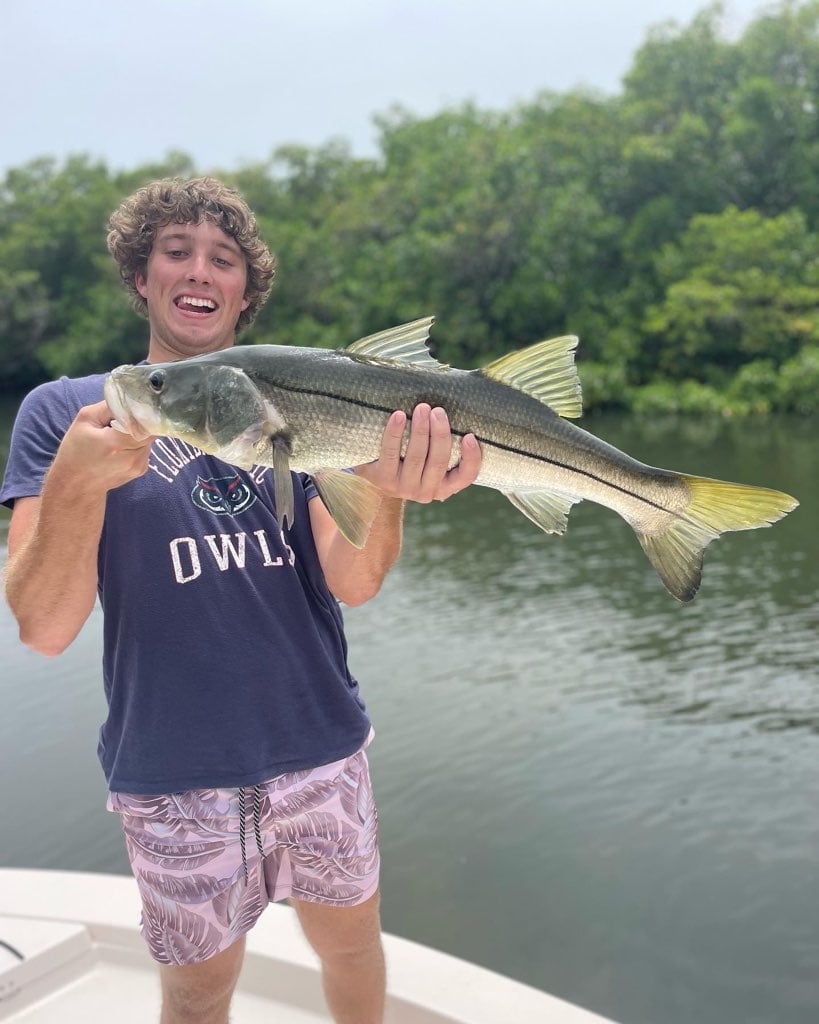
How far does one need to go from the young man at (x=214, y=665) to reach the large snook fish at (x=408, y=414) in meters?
0.10

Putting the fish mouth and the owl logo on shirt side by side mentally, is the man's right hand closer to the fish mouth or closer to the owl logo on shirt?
the fish mouth

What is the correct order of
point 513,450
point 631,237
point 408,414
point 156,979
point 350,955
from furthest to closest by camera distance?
point 631,237 → point 156,979 → point 350,955 → point 513,450 → point 408,414

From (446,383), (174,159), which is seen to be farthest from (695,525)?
(174,159)

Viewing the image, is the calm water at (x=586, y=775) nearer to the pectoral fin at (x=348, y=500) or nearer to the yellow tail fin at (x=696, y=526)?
the yellow tail fin at (x=696, y=526)

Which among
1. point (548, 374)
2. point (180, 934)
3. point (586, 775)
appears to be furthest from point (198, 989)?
point (586, 775)

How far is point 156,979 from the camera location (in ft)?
12.8

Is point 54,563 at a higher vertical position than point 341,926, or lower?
higher

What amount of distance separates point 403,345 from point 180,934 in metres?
1.81

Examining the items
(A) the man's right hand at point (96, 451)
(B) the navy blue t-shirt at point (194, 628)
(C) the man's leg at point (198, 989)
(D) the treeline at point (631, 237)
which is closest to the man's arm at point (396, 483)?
(B) the navy blue t-shirt at point (194, 628)

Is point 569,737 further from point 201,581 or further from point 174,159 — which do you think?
point 174,159

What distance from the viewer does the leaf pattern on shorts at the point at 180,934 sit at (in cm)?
267

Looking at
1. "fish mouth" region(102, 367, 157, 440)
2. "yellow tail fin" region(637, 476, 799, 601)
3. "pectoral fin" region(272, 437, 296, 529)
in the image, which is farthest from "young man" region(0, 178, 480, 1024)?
"yellow tail fin" region(637, 476, 799, 601)

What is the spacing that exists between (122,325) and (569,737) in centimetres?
5115

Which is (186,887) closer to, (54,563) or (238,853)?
(238,853)
